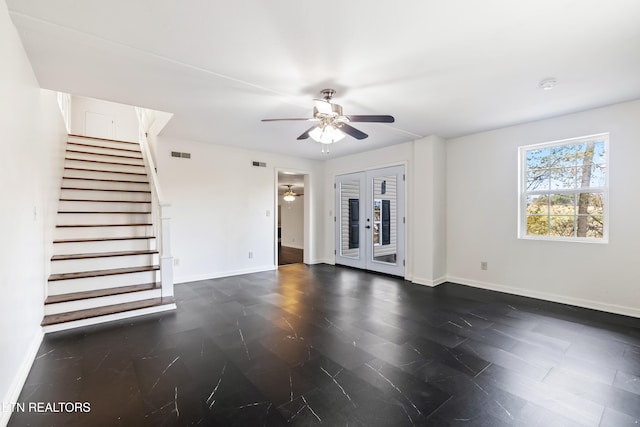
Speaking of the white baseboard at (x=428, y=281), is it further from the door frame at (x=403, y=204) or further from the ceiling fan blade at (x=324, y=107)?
the ceiling fan blade at (x=324, y=107)

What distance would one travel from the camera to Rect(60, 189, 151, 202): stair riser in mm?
4250

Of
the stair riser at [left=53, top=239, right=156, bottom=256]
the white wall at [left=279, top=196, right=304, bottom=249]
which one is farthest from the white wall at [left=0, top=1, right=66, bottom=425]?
the white wall at [left=279, top=196, right=304, bottom=249]

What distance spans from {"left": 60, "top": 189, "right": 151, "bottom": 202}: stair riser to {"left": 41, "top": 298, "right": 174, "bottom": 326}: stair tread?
1911mm

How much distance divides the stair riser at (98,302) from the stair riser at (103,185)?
6.58ft

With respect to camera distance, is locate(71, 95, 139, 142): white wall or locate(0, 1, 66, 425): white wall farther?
locate(71, 95, 139, 142): white wall

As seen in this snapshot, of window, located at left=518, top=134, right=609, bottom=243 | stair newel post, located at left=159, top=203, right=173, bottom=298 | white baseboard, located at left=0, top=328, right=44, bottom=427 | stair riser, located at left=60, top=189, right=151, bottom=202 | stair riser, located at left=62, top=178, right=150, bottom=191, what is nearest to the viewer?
white baseboard, located at left=0, top=328, right=44, bottom=427

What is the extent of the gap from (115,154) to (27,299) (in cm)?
391

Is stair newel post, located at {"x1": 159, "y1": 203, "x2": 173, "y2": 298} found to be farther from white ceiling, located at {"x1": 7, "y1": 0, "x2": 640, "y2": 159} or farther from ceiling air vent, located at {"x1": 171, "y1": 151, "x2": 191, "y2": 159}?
ceiling air vent, located at {"x1": 171, "y1": 151, "x2": 191, "y2": 159}

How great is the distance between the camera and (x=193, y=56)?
233 cm

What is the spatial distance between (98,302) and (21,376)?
1.31 meters

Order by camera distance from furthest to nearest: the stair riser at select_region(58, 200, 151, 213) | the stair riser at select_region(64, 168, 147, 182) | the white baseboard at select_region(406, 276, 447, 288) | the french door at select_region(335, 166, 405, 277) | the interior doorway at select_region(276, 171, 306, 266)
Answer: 1. the interior doorway at select_region(276, 171, 306, 266)
2. the french door at select_region(335, 166, 405, 277)
3. the white baseboard at select_region(406, 276, 447, 288)
4. the stair riser at select_region(64, 168, 147, 182)
5. the stair riser at select_region(58, 200, 151, 213)

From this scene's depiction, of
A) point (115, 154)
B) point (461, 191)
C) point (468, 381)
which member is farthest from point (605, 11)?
point (115, 154)

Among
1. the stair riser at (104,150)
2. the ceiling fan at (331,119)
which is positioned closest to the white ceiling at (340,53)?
the ceiling fan at (331,119)

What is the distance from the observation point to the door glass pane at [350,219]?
6113 mm
